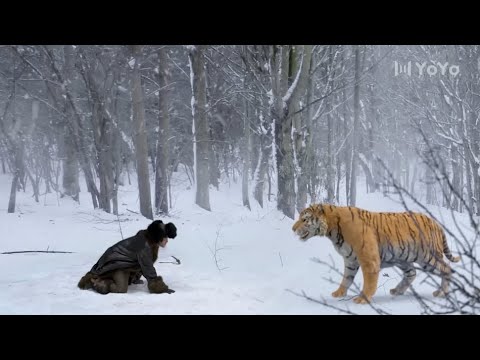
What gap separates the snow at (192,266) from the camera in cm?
293

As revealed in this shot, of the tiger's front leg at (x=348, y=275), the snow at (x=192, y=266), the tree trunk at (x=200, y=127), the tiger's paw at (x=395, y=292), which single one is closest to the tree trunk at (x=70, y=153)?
the snow at (x=192, y=266)

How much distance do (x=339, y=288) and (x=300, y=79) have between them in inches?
113

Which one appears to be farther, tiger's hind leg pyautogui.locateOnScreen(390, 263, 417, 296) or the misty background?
the misty background

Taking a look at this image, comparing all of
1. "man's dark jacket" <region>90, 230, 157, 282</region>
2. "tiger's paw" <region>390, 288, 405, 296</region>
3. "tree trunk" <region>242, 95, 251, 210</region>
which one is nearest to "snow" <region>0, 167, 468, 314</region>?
"tiger's paw" <region>390, 288, 405, 296</region>

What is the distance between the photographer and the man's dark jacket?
314cm

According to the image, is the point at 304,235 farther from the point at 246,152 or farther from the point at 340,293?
the point at 246,152

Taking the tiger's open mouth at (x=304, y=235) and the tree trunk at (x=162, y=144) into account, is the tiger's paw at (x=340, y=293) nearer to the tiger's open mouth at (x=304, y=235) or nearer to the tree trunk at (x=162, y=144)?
the tiger's open mouth at (x=304, y=235)

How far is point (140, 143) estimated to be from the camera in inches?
246

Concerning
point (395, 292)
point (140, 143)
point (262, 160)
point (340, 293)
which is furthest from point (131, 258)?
point (262, 160)

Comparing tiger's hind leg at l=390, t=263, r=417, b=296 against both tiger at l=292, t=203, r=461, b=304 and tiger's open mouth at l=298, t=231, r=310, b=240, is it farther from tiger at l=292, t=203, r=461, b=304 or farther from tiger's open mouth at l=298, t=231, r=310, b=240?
tiger's open mouth at l=298, t=231, r=310, b=240

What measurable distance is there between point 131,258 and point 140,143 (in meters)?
3.27

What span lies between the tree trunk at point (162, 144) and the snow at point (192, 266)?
0.23 m

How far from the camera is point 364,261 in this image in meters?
2.74

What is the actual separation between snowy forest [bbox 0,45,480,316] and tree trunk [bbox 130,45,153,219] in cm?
2
